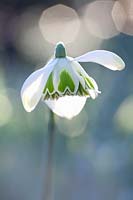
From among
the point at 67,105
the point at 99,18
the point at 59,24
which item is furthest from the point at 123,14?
the point at 67,105

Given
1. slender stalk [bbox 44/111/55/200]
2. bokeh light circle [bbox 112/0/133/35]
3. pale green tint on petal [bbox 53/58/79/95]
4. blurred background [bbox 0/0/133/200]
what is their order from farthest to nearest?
1. bokeh light circle [bbox 112/0/133/35]
2. blurred background [bbox 0/0/133/200]
3. pale green tint on petal [bbox 53/58/79/95]
4. slender stalk [bbox 44/111/55/200]

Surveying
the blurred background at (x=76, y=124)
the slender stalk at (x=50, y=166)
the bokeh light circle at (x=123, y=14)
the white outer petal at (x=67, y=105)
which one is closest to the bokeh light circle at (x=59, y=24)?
the blurred background at (x=76, y=124)

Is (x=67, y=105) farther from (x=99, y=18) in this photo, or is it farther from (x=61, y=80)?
(x=99, y=18)

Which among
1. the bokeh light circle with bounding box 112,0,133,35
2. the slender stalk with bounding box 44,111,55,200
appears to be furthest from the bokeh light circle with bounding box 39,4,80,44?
the slender stalk with bounding box 44,111,55,200

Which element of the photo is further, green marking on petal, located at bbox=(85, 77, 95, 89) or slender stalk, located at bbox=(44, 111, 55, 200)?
green marking on petal, located at bbox=(85, 77, 95, 89)

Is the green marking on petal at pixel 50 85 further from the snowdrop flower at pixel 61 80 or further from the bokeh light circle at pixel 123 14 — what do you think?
the bokeh light circle at pixel 123 14

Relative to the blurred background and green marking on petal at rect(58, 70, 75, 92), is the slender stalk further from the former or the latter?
the blurred background

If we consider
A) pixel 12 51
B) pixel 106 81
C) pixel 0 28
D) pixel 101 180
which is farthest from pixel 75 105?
pixel 0 28

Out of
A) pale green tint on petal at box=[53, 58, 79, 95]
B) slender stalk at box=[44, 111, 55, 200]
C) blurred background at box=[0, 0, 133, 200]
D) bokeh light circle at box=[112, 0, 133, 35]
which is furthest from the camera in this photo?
bokeh light circle at box=[112, 0, 133, 35]

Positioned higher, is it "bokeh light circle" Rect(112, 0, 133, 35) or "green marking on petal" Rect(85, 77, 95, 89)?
"bokeh light circle" Rect(112, 0, 133, 35)
